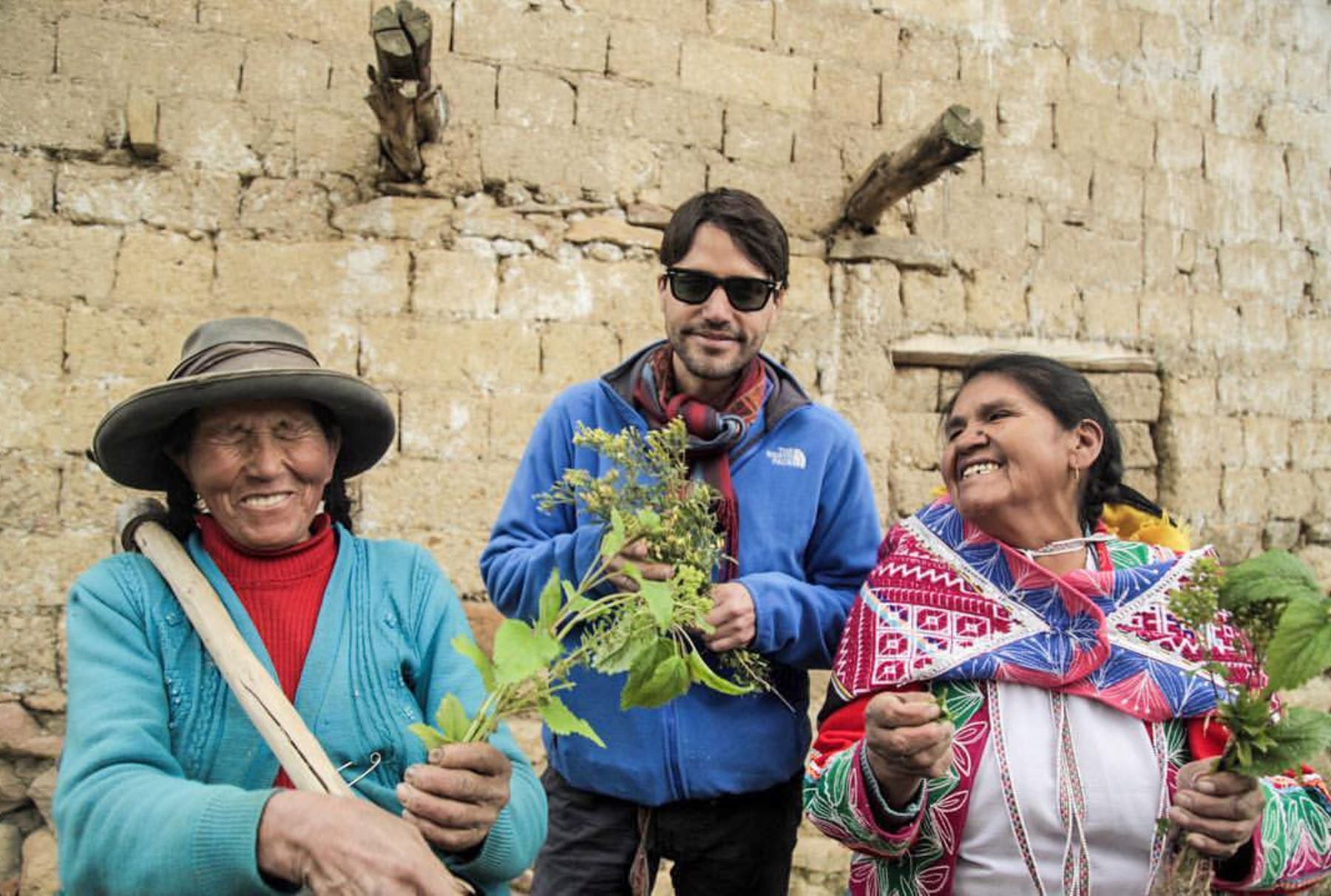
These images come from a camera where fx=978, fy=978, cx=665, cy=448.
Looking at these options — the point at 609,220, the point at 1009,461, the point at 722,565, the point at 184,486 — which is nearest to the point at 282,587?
the point at 184,486

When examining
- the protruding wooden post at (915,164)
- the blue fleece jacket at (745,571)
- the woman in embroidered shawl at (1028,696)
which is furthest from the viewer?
the protruding wooden post at (915,164)

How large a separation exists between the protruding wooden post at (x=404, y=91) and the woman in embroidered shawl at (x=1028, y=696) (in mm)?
2263

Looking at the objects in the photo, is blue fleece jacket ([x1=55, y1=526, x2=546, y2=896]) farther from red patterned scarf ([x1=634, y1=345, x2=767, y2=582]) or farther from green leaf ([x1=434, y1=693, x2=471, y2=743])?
red patterned scarf ([x1=634, y1=345, x2=767, y2=582])

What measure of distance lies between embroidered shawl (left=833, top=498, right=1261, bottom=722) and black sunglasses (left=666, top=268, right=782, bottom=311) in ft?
2.18

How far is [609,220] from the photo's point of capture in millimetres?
4273

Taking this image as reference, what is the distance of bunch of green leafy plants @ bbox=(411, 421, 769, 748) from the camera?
133 centimetres

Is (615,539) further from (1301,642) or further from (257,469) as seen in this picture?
(1301,642)

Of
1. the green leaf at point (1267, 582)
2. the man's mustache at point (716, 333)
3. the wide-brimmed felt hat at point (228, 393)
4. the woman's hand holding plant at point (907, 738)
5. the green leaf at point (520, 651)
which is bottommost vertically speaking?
the woman's hand holding plant at point (907, 738)

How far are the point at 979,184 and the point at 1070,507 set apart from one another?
10.4 feet

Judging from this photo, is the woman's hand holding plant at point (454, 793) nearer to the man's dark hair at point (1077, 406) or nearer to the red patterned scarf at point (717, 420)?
the red patterned scarf at point (717, 420)

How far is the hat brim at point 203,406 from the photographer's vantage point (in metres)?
1.62

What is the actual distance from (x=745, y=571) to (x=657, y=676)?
2.57ft

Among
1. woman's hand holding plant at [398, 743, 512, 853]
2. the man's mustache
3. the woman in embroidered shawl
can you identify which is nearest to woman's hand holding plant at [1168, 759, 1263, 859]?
the woman in embroidered shawl

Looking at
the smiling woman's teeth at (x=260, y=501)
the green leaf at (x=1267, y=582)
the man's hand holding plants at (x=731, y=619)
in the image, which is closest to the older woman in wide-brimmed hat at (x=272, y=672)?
the smiling woman's teeth at (x=260, y=501)
